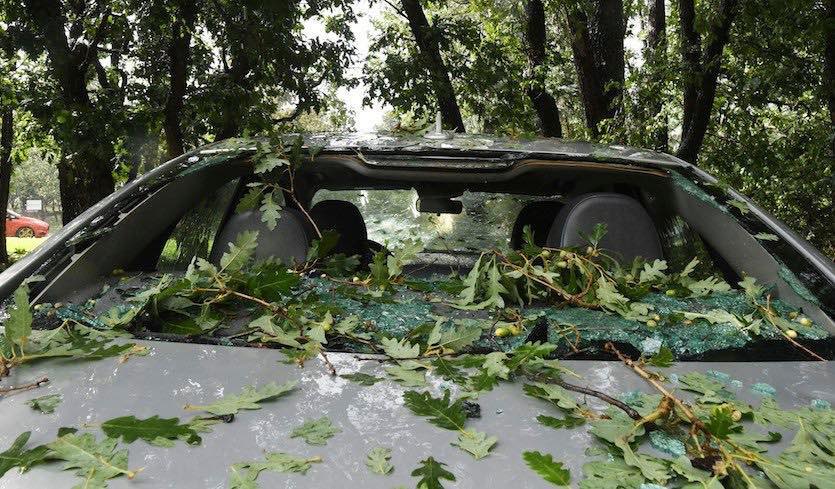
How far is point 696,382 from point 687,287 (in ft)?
2.69

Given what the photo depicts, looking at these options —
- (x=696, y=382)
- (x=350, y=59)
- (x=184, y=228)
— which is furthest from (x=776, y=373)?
(x=350, y=59)

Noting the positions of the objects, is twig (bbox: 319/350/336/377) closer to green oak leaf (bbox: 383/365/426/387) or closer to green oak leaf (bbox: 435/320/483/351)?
green oak leaf (bbox: 383/365/426/387)

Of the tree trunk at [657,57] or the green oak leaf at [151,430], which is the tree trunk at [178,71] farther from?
the green oak leaf at [151,430]

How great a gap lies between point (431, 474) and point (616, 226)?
61.9 inches

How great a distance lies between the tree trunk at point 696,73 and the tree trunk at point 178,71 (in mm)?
5188

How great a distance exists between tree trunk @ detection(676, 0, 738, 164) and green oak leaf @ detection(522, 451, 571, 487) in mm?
6920

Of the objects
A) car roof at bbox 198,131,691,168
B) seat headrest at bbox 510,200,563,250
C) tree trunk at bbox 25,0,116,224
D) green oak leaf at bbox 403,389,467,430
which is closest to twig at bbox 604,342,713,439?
green oak leaf at bbox 403,389,467,430

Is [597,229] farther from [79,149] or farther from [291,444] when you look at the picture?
[79,149]

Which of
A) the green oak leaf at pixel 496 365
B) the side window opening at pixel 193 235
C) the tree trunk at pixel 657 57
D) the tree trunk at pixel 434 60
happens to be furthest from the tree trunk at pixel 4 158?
the green oak leaf at pixel 496 365

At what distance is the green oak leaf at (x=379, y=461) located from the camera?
1.12m

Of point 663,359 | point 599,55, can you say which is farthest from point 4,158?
point 663,359

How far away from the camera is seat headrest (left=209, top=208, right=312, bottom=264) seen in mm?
2420

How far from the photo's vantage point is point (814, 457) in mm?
1195

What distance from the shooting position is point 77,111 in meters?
7.62
